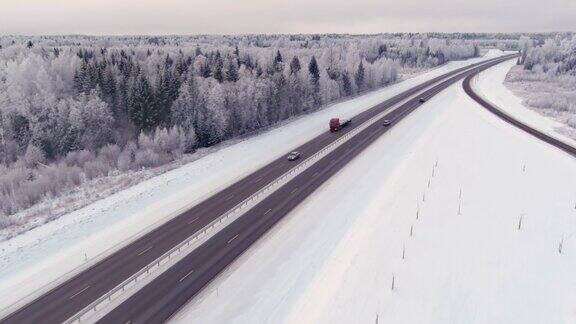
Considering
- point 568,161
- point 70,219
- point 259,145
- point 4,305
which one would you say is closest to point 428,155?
point 568,161

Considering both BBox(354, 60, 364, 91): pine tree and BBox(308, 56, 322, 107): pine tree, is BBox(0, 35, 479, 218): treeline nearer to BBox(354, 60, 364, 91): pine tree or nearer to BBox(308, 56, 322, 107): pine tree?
BBox(308, 56, 322, 107): pine tree

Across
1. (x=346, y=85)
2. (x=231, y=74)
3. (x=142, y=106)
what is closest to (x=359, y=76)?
(x=346, y=85)

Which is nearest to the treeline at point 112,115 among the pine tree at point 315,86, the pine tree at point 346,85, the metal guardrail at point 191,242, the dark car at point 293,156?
the pine tree at point 315,86

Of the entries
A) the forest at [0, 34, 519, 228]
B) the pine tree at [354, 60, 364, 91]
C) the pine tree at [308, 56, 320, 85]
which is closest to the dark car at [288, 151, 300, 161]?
the forest at [0, 34, 519, 228]

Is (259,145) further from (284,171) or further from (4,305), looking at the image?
(4,305)

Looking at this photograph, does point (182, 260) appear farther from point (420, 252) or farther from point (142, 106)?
point (142, 106)

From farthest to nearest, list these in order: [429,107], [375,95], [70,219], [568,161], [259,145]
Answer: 1. [375,95]
2. [429,107]
3. [259,145]
4. [568,161]
5. [70,219]

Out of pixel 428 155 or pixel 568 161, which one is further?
pixel 428 155
